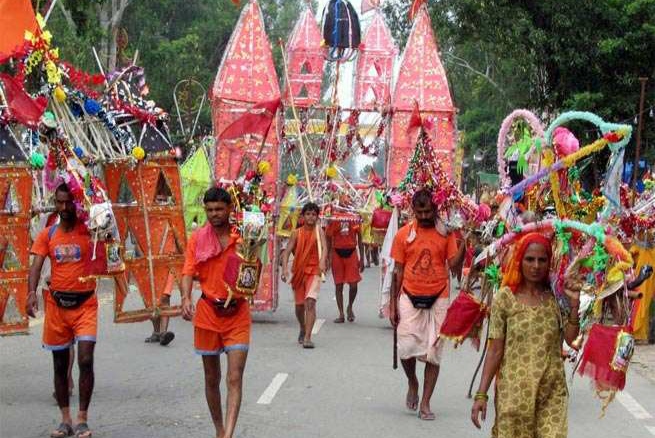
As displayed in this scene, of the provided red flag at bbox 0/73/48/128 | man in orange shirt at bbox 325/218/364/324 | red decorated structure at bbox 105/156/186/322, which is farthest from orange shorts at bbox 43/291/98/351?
man in orange shirt at bbox 325/218/364/324

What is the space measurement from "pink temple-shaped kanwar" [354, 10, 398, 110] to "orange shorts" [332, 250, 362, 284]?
4731 millimetres

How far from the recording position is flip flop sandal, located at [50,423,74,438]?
8148mm

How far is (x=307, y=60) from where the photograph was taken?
2050cm

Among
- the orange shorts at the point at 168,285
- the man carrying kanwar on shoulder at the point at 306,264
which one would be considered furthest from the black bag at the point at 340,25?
the orange shorts at the point at 168,285

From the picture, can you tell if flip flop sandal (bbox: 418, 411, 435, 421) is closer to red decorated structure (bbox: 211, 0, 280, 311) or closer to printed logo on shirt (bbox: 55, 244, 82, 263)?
printed logo on shirt (bbox: 55, 244, 82, 263)

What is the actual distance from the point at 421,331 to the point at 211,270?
7.58 ft

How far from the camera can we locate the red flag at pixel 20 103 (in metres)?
8.62

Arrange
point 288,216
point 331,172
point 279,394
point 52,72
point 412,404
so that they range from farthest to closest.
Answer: point 331,172 → point 288,216 → point 279,394 → point 412,404 → point 52,72

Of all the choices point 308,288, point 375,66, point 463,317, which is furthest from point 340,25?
point 463,317

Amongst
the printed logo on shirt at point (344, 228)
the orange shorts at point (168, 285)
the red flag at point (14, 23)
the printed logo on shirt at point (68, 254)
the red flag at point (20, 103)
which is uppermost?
the red flag at point (14, 23)

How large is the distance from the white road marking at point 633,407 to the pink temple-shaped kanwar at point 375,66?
10413 millimetres

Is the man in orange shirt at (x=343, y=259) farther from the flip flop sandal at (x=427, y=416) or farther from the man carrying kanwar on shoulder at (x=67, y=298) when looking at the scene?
the man carrying kanwar on shoulder at (x=67, y=298)

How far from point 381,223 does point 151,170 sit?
5923mm

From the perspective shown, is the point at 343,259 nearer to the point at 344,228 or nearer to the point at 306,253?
the point at 344,228
